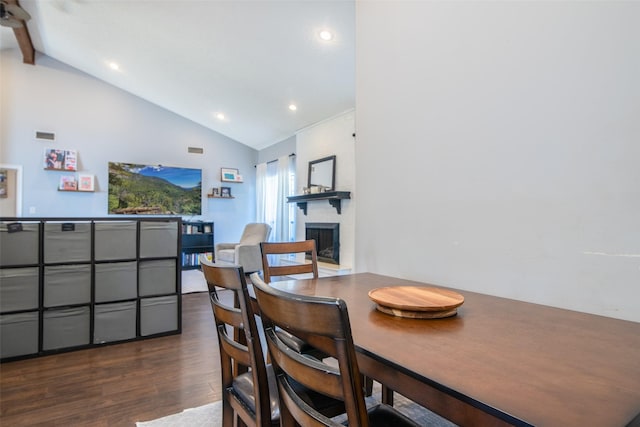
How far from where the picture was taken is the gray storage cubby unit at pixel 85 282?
252 centimetres

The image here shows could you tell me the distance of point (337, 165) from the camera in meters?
5.01

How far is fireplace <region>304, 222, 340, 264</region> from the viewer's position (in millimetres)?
4863

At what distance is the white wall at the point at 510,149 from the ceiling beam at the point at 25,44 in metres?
5.57

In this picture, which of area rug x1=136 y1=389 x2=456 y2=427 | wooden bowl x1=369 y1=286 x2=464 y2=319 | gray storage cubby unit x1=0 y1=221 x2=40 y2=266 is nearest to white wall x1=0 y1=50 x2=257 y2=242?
gray storage cubby unit x1=0 y1=221 x2=40 y2=266

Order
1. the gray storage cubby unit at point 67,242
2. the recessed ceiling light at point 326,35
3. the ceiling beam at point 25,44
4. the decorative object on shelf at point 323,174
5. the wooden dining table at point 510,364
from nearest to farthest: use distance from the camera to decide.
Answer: the wooden dining table at point 510,364
the gray storage cubby unit at point 67,242
the recessed ceiling light at point 326,35
the ceiling beam at point 25,44
the decorative object on shelf at point 323,174

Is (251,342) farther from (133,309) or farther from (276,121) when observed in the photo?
(276,121)

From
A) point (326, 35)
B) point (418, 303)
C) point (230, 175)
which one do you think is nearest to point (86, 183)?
point (230, 175)

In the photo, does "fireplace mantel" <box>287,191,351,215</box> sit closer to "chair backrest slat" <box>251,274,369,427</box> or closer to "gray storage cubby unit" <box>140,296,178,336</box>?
"gray storage cubby unit" <box>140,296,178,336</box>

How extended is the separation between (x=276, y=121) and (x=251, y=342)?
17.6 ft

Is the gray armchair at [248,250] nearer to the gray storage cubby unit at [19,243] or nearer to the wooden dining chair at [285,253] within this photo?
the gray storage cubby unit at [19,243]

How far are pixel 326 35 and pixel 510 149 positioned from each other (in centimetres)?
261

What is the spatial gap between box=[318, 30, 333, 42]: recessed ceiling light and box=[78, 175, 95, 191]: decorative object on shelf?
5.11 meters

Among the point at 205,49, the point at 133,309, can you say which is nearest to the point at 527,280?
→ the point at 133,309

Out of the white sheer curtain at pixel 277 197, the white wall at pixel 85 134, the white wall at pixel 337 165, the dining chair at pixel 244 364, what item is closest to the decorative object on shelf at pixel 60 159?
the white wall at pixel 85 134
